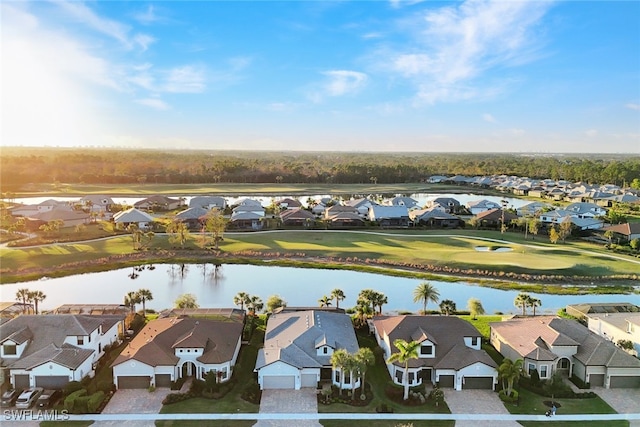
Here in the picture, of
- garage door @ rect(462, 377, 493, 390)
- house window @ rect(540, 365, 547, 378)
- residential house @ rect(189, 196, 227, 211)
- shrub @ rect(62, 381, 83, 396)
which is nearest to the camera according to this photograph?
shrub @ rect(62, 381, 83, 396)

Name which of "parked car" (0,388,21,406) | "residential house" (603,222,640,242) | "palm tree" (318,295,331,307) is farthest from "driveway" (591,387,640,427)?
"residential house" (603,222,640,242)

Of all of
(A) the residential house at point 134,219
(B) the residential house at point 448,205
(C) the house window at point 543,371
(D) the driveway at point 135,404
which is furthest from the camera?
(B) the residential house at point 448,205

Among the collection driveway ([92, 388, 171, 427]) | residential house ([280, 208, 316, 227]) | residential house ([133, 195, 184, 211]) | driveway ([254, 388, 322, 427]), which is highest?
residential house ([133, 195, 184, 211])

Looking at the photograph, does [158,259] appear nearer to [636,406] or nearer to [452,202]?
[636,406]

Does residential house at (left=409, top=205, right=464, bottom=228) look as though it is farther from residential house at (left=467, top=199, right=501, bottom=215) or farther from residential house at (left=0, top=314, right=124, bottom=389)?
residential house at (left=0, top=314, right=124, bottom=389)

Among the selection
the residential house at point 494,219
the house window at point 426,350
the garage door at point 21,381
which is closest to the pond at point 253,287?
the house window at point 426,350

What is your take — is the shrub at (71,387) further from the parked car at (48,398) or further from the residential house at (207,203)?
the residential house at (207,203)

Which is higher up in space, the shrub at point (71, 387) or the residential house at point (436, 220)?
the residential house at point (436, 220)
